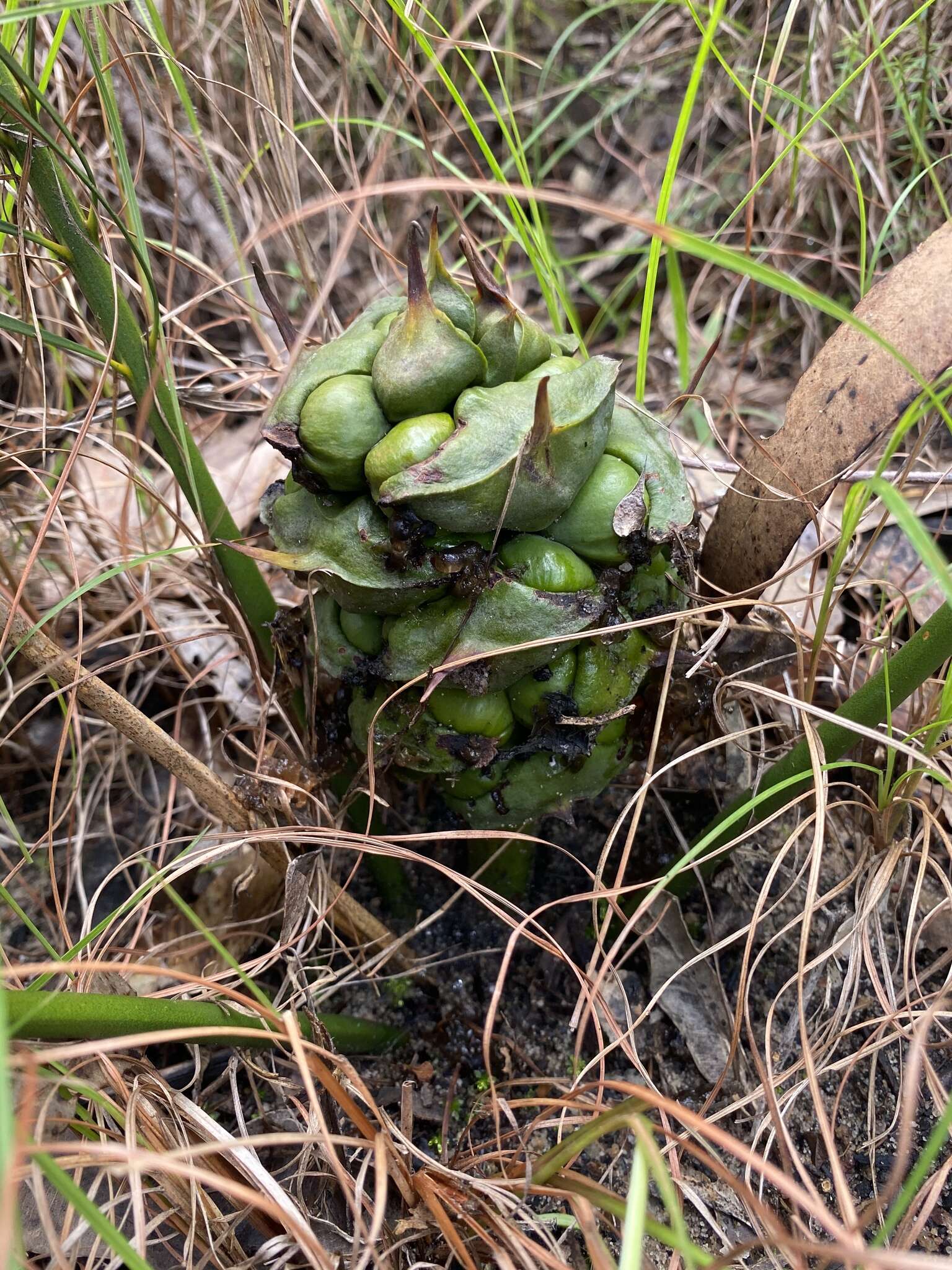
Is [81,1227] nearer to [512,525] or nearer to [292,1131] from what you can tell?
[292,1131]

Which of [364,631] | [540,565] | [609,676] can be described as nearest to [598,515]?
[540,565]

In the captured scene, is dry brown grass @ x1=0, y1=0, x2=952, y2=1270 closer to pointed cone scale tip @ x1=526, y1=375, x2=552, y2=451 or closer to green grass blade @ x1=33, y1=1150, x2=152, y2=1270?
green grass blade @ x1=33, y1=1150, x2=152, y2=1270

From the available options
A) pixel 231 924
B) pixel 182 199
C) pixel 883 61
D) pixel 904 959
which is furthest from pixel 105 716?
pixel 883 61

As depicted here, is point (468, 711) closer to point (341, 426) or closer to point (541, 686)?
point (541, 686)

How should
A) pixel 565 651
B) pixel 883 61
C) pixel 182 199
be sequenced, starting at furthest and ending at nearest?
pixel 182 199, pixel 883 61, pixel 565 651

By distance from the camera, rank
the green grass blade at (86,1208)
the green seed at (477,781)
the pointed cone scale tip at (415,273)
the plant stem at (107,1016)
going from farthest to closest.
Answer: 1. the green seed at (477,781)
2. the pointed cone scale tip at (415,273)
3. the plant stem at (107,1016)
4. the green grass blade at (86,1208)

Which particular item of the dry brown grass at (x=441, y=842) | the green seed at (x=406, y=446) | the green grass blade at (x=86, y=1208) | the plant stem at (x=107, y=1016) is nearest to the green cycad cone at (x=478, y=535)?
the green seed at (x=406, y=446)

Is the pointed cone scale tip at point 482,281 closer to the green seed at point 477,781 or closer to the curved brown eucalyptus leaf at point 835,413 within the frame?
the curved brown eucalyptus leaf at point 835,413

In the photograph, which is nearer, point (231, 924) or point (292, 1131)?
point (292, 1131)
